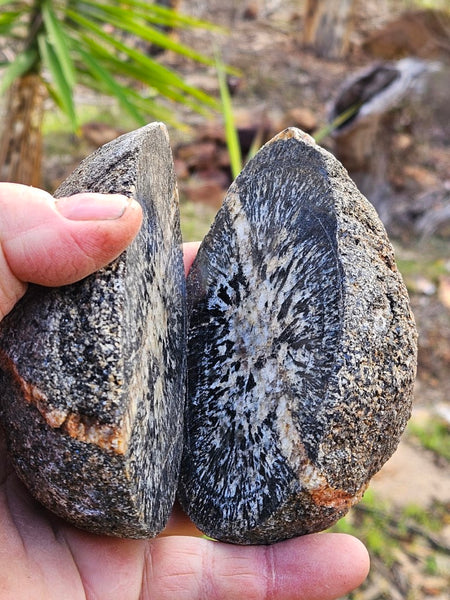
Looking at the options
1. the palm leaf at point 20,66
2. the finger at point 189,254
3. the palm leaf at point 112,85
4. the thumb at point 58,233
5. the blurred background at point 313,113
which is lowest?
the blurred background at point 313,113

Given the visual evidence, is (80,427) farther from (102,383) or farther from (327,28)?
(327,28)

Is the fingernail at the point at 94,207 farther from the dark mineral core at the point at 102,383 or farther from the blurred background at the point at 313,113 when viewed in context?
the blurred background at the point at 313,113

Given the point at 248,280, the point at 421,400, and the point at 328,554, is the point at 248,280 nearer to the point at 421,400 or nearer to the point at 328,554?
the point at 328,554

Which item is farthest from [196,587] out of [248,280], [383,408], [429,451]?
[429,451]

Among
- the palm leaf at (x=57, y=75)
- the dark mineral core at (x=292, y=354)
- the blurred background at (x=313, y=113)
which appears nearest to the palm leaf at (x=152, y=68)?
the blurred background at (x=313, y=113)

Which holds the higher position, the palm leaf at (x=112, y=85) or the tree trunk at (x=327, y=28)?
the palm leaf at (x=112, y=85)

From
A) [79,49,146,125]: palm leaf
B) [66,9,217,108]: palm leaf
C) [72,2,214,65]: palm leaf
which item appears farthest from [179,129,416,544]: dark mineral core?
[72,2,214,65]: palm leaf
